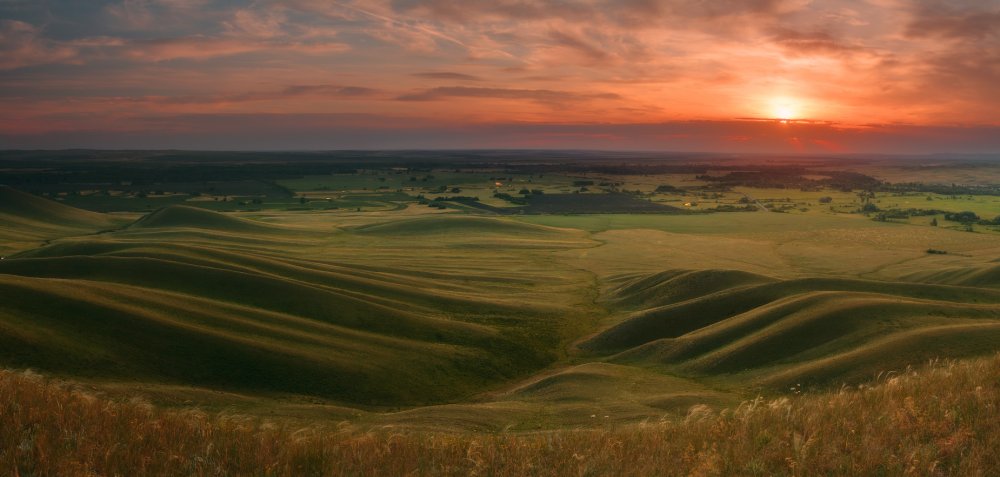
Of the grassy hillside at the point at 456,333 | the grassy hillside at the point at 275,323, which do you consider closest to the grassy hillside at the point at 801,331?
the grassy hillside at the point at 456,333

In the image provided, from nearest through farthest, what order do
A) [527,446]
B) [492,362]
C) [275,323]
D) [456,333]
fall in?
[527,446]
[275,323]
[492,362]
[456,333]

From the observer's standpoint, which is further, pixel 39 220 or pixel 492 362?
pixel 39 220

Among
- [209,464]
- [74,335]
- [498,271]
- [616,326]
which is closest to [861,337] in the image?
[616,326]

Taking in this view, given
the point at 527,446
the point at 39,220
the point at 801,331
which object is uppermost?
the point at 527,446

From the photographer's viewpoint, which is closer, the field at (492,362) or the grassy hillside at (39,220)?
the field at (492,362)

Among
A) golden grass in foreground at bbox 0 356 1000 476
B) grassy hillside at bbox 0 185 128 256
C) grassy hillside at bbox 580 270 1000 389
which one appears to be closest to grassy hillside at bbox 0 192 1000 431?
grassy hillside at bbox 580 270 1000 389

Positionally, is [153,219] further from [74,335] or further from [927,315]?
[927,315]

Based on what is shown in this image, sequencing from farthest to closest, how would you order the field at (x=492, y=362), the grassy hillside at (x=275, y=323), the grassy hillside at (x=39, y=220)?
the grassy hillside at (x=39, y=220) < the grassy hillside at (x=275, y=323) < the field at (x=492, y=362)

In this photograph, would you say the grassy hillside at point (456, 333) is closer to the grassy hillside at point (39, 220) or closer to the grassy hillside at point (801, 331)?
the grassy hillside at point (801, 331)

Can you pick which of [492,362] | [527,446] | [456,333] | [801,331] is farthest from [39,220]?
[527,446]

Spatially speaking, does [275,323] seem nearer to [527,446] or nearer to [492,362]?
[492,362]

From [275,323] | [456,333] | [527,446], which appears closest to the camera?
Answer: [527,446]
